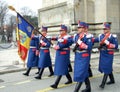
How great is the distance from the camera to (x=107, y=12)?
18.8 meters

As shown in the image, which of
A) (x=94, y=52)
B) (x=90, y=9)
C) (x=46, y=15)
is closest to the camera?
(x=94, y=52)

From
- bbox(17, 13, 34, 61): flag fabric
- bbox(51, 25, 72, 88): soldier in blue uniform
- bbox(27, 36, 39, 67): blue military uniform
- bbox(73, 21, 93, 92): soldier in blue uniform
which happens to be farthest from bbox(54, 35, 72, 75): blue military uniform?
bbox(27, 36, 39, 67): blue military uniform

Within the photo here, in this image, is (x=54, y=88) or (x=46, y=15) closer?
(x=54, y=88)

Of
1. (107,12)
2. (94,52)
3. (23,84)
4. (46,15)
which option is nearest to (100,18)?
(107,12)

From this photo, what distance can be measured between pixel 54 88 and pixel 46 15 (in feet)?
46.9

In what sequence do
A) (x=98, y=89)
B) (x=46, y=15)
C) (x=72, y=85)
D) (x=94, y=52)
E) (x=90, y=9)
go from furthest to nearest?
1. (x=46, y=15)
2. (x=90, y=9)
3. (x=94, y=52)
4. (x=72, y=85)
5. (x=98, y=89)

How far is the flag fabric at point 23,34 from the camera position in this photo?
33.3 feet

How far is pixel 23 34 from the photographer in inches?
412

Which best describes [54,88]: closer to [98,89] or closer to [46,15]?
[98,89]

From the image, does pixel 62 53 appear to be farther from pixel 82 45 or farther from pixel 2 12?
pixel 2 12

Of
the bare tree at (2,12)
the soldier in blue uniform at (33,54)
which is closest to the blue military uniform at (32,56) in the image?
the soldier in blue uniform at (33,54)

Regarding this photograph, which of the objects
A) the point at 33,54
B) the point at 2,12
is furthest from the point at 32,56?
the point at 2,12

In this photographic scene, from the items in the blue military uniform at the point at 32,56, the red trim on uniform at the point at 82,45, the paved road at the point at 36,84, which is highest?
the red trim on uniform at the point at 82,45

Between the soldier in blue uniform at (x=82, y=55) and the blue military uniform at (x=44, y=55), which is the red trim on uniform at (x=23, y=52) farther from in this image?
the soldier in blue uniform at (x=82, y=55)
